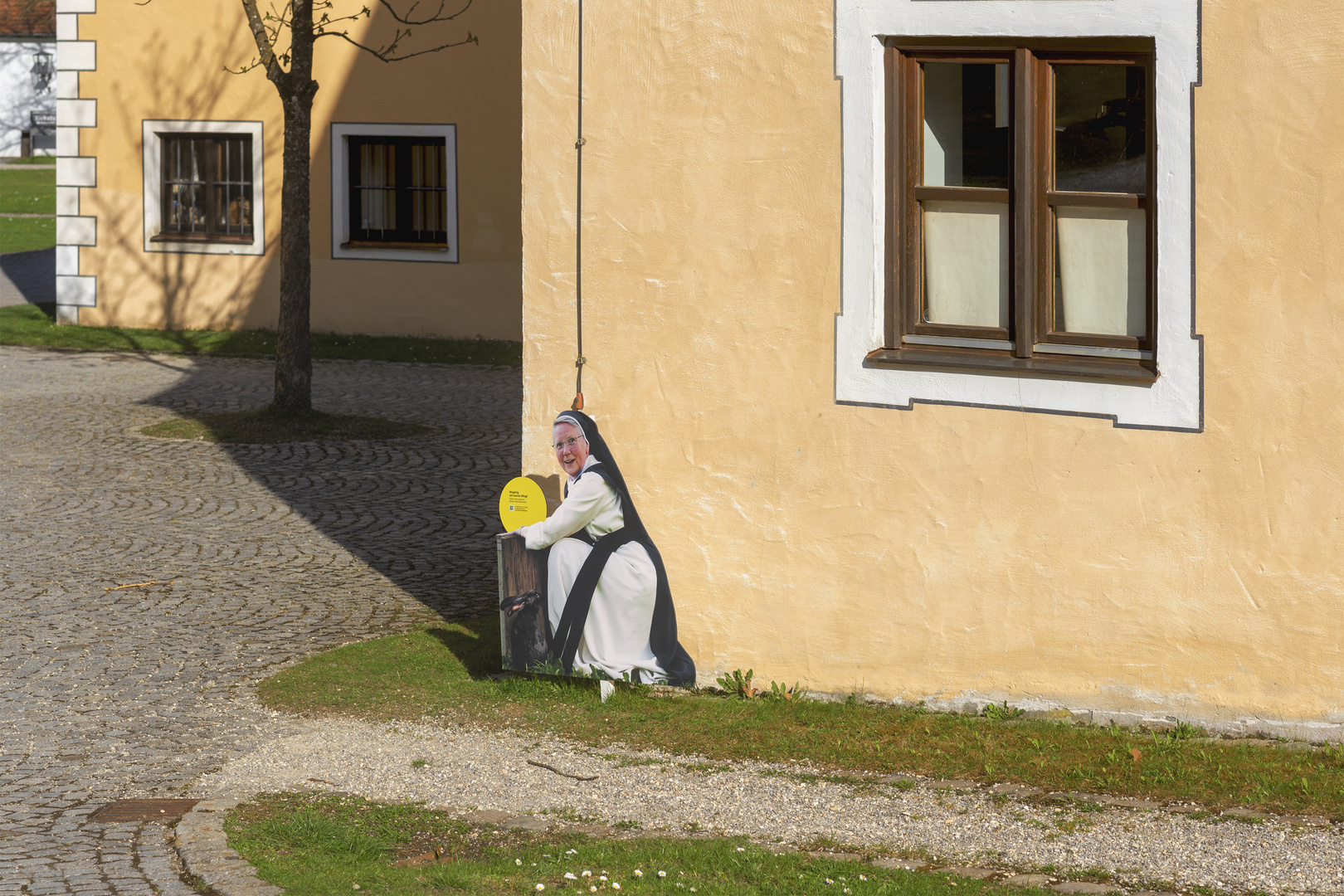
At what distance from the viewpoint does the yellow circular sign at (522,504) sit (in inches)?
286

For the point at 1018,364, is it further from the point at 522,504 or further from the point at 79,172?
the point at 79,172

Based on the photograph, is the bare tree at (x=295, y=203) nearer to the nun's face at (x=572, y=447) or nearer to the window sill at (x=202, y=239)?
the window sill at (x=202, y=239)

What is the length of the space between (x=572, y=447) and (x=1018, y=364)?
2.03 metres

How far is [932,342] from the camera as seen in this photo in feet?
22.4

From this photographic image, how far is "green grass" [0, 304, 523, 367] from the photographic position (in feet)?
65.3

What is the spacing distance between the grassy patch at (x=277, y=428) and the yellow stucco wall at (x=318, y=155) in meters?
5.60

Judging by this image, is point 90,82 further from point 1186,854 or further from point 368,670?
point 1186,854

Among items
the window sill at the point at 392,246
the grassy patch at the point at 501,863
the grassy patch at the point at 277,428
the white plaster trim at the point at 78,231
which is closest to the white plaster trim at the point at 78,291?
the white plaster trim at the point at 78,231

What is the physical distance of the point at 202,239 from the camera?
21656 mm

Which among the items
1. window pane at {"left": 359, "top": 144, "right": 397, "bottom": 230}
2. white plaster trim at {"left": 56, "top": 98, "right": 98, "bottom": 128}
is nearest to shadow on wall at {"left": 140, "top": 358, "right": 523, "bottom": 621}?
window pane at {"left": 359, "top": 144, "right": 397, "bottom": 230}

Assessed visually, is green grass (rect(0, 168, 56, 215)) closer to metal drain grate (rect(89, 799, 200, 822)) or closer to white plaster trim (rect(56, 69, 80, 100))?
white plaster trim (rect(56, 69, 80, 100))

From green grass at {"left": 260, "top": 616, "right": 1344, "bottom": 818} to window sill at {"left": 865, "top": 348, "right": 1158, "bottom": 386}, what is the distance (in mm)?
1437

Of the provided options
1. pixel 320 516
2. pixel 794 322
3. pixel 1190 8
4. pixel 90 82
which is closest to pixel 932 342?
pixel 794 322

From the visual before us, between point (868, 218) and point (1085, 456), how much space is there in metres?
1.36
